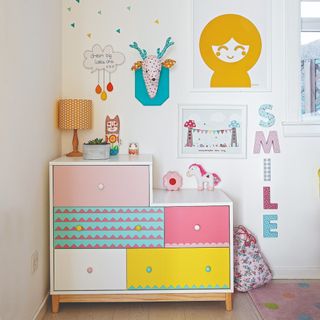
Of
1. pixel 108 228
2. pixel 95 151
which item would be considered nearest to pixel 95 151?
pixel 95 151

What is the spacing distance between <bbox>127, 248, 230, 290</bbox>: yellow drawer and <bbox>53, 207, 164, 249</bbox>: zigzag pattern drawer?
0.23ft

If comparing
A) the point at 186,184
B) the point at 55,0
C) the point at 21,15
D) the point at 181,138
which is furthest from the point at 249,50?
the point at 21,15

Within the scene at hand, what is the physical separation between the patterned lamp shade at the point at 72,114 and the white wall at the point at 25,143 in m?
0.07

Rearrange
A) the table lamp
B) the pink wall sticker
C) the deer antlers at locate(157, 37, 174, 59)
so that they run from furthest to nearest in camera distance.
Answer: the pink wall sticker → the deer antlers at locate(157, 37, 174, 59) → the table lamp

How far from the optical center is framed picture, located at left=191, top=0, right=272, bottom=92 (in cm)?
299

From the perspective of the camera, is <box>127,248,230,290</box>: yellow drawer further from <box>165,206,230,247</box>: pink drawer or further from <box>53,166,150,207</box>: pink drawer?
<box>53,166,150,207</box>: pink drawer

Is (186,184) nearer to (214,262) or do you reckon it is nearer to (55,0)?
(214,262)

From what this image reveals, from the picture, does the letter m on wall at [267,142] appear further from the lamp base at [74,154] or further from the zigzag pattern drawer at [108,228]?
the lamp base at [74,154]

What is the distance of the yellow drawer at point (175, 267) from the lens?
257cm

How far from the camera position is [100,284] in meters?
2.57

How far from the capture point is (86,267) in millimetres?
2562

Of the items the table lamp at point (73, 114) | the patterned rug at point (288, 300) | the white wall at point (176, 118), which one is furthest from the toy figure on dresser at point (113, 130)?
the patterned rug at point (288, 300)

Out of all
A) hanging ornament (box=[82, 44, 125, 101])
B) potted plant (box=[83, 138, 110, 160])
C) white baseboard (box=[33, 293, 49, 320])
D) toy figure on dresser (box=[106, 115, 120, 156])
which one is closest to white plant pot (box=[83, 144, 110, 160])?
potted plant (box=[83, 138, 110, 160])

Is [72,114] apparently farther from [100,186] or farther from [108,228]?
[108,228]
